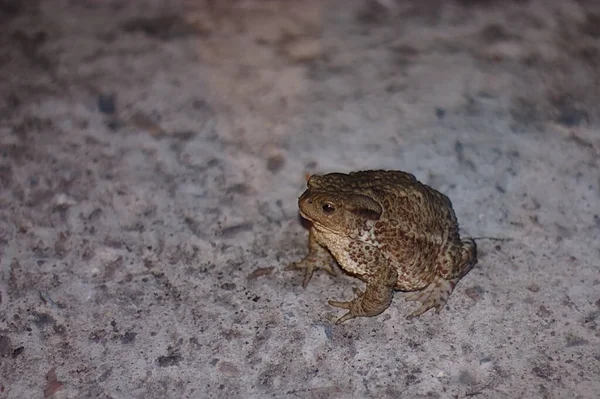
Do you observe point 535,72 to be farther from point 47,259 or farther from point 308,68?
point 47,259

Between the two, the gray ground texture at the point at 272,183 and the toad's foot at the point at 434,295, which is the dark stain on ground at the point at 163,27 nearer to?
the gray ground texture at the point at 272,183

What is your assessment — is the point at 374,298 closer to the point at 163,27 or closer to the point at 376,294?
the point at 376,294

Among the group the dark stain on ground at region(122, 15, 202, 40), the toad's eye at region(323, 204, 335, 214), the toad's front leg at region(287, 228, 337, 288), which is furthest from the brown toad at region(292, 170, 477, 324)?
the dark stain on ground at region(122, 15, 202, 40)

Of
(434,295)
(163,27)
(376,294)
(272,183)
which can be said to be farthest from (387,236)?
(163,27)

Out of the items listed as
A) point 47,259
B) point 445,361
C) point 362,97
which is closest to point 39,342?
point 47,259

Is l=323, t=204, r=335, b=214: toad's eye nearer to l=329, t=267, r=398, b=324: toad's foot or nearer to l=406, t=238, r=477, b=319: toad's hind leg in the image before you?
l=329, t=267, r=398, b=324: toad's foot

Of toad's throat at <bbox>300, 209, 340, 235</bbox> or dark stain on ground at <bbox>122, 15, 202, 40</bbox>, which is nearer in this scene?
toad's throat at <bbox>300, 209, 340, 235</bbox>
